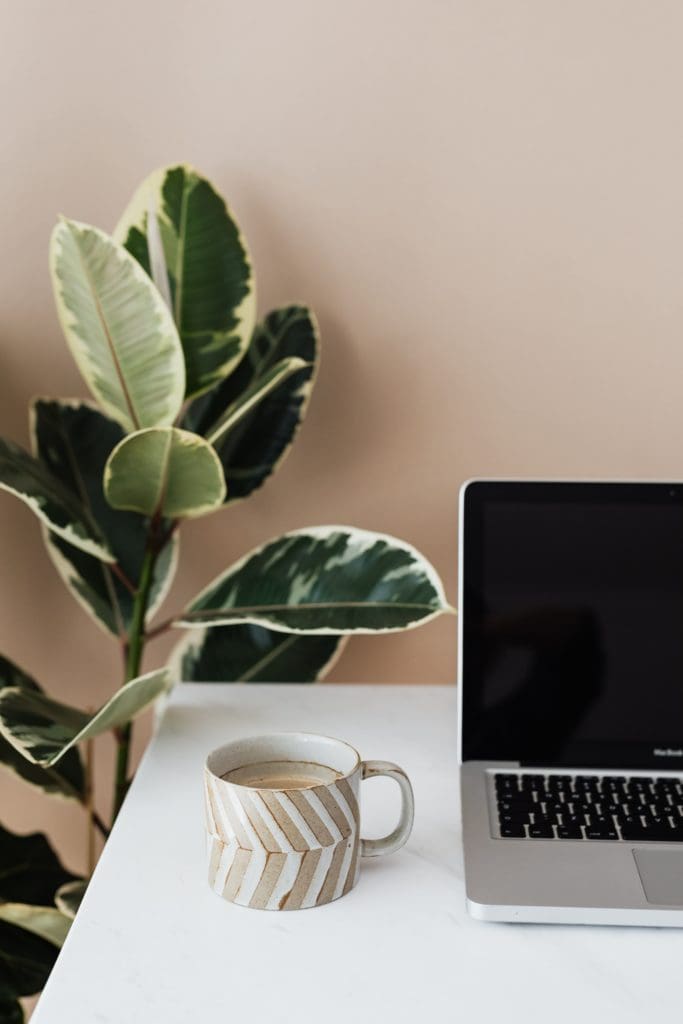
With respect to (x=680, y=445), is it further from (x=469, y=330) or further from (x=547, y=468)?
(x=469, y=330)

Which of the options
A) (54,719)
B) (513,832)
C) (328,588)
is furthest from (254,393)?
(513,832)

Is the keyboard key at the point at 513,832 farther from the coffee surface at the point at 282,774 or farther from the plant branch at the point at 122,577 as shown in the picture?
the plant branch at the point at 122,577

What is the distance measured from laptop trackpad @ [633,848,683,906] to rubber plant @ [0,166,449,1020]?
0.75 ft

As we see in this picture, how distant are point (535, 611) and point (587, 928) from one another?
26cm

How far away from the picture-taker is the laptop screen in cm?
79

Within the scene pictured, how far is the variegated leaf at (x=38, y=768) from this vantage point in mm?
883

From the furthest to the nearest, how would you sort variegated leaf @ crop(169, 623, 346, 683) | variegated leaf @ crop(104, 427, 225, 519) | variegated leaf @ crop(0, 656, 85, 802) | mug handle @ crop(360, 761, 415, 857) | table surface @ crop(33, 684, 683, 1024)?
variegated leaf @ crop(169, 623, 346, 683)
variegated leaf @ crop(0, 656, 85, 802)
variegated leaf @ crop(104, 427, 225, 519)
mug handle @ crop(360, 761, 415, 857)
table surface @ crop(33, 684, 683, 1024)

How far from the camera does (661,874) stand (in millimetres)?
625

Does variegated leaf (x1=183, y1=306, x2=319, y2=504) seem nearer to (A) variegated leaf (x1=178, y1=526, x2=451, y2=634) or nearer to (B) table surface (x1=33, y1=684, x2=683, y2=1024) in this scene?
(A) variegated leaf (x1=178, y1=526, x2=451, y2=634)

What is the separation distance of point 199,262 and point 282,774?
1.52ft

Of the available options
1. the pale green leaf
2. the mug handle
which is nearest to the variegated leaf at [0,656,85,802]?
the pale green leaf

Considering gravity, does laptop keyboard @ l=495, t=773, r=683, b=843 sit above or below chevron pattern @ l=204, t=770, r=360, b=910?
below

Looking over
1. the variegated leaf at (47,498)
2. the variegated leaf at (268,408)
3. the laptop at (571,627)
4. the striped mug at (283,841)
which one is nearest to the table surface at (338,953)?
the striped mug at (283,841)

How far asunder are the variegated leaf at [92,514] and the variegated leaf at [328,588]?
0.11 meters
